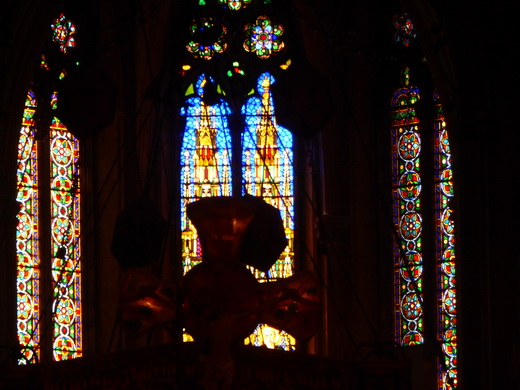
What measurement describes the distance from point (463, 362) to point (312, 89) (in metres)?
3.02

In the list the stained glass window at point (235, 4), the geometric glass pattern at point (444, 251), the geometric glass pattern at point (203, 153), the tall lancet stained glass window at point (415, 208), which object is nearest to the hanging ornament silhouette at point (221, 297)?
the geometric glass pattern at point (444, 251)

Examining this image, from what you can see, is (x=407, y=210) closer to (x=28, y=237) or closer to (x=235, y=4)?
(x=235, y=4)

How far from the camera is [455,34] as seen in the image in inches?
771

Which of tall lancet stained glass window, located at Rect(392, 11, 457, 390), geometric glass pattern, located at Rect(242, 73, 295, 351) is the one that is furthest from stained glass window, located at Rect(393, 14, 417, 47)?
geometric glass pattern, located at Rect(242, 73, 295, 351)

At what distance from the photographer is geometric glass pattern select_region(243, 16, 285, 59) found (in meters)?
23.2

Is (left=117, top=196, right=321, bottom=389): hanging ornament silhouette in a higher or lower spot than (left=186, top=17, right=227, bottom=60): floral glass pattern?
lower

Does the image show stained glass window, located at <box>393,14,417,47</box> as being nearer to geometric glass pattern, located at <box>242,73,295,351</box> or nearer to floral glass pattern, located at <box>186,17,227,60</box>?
geometric glass pattern, located at <box>242,73,295,351</box>

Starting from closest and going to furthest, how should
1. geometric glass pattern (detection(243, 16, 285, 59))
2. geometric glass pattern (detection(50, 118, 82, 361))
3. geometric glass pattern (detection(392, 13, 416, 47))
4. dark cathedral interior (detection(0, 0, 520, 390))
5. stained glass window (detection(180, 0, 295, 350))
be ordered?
dark cathedral interior (detection(0, 0, 520, 390)) < geometric glass pattern (detection(50, 118, 82, 361)) < geometric glass pattern (detection(392, 13, 416, 47)) < stained glass window (detection(180, 0, 295, 350)) < geometric glass pattern (detection(243, 16, 285, 59))

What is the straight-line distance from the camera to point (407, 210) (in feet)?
71.6

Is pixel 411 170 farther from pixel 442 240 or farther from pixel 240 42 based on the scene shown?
pixel 240 42

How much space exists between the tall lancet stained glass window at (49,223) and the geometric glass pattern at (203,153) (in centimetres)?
150

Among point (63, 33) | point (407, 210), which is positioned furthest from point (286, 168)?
point (63, 33)

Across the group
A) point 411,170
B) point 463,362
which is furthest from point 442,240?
point 463,362

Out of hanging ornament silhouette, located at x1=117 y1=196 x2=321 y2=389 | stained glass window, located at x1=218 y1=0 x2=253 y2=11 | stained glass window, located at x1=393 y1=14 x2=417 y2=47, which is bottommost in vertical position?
hanging ornament silhouette, located at x1=117 y1=196 x2=321 y2=389
